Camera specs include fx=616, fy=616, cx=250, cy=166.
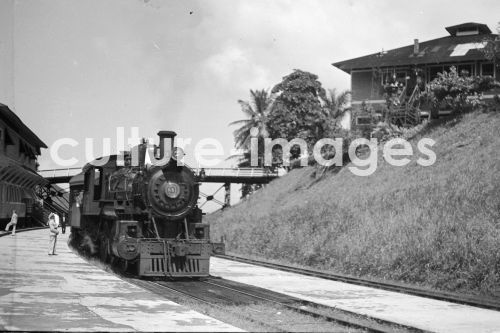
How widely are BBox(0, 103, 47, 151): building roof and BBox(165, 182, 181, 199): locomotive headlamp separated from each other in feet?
70.0

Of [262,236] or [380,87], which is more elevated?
[380,87]

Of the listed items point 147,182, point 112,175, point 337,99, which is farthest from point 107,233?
point 337,99

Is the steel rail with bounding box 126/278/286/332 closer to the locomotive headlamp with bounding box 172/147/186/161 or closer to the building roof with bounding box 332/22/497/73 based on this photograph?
the locomotive headlamp with bounding box 172/147/186/161

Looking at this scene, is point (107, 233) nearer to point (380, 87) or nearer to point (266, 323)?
point (266, 323)

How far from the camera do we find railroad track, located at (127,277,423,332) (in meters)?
9.27

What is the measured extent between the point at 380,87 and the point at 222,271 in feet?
89.2

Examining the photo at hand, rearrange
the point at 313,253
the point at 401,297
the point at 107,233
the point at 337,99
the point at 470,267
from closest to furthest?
the point at 401,297
the point at 470,267
the point at 107,233
the point at 313,253
the point at 337,99

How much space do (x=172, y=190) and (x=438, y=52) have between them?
102 feet

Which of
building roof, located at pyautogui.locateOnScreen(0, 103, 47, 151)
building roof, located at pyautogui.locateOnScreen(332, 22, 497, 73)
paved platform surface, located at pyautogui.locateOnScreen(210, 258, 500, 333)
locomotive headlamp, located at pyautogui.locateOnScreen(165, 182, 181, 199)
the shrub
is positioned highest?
building roof, located at pyautogui.locateOnScreen(332, 22, 497, 73)

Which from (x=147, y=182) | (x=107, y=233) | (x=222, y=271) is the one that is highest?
(x=147, y=182)

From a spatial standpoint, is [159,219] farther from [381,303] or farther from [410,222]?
[410,222]

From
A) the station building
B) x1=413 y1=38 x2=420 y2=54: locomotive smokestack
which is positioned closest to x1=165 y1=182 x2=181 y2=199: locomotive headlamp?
the station building

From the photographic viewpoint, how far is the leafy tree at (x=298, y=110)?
4369cm

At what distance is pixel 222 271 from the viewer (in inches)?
698
